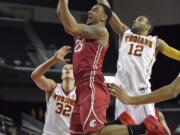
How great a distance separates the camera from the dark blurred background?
1636cm

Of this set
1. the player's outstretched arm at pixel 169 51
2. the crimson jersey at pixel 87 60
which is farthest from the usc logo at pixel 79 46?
the player's outstretched arm at pixel 169 51

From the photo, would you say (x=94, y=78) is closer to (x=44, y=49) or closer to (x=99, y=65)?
(x=99, y=65)

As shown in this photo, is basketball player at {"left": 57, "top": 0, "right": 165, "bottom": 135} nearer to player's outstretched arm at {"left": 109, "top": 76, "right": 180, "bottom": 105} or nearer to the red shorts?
the red shorts

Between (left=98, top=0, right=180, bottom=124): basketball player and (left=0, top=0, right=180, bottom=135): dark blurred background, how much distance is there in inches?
362

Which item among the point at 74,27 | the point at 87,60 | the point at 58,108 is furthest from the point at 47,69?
the point at 74,27

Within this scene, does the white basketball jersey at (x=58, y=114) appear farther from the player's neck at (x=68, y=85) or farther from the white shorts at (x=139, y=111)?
the white shorts at (x=139, y=111)

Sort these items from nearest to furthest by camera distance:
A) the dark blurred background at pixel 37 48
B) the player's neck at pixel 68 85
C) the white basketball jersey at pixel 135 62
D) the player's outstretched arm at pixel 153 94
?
1. the player's outstretched arm at pixel 153 94
2. the white basketball jersey at pixel 135 62
3. the player's neck at pixel 68 85
4. the dark blurred background at pixel 37 48

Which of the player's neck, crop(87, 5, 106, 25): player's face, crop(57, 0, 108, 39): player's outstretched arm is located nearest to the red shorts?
crop(57, 0, 108, 39): player's outstretched arm

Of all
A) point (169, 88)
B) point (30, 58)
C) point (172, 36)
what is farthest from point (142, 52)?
point (172, 36)

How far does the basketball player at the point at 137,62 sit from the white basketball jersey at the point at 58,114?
1.04 meters

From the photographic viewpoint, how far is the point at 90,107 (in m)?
5.74

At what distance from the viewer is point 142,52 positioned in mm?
6848

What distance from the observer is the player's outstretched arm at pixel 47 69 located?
20.8ft

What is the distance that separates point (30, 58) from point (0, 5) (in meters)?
2.45
